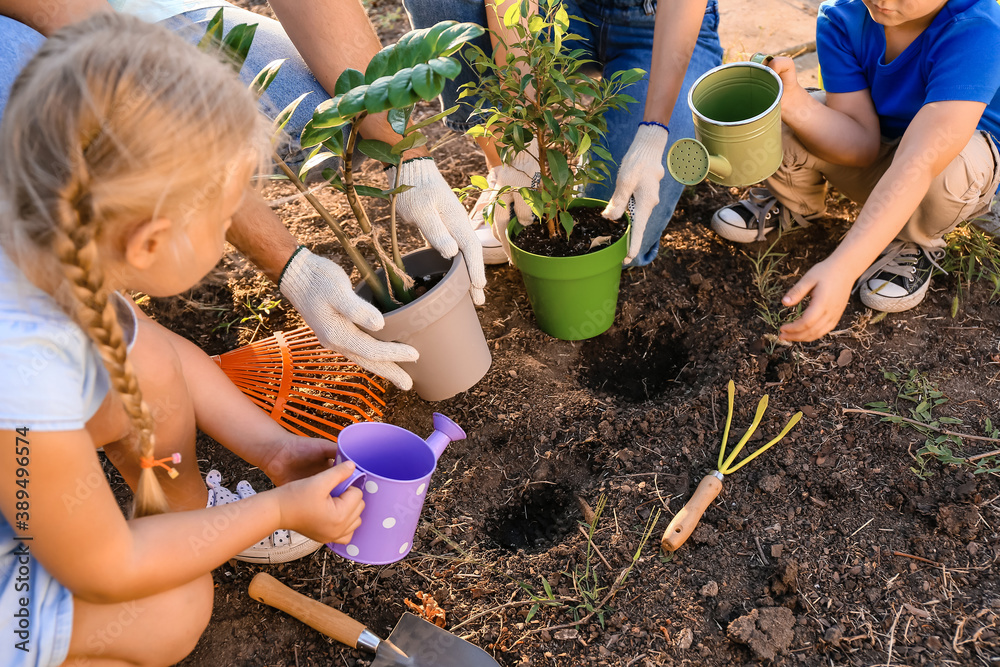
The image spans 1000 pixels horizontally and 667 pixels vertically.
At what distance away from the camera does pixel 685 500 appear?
4.53ft

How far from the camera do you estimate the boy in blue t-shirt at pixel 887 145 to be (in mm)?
1375

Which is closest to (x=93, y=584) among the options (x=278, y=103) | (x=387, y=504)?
(x=387, y=504)

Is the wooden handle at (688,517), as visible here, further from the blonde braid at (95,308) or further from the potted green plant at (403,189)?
the blonde braid at (95,308)

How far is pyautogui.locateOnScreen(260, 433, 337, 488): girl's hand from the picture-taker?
4.19 ft

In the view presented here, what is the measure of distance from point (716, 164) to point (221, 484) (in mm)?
1287

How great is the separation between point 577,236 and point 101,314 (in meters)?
1.10

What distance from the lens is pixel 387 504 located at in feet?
3.57

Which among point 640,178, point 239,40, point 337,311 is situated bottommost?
point 640,178

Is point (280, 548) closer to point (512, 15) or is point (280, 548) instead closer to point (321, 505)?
point (321, 505)

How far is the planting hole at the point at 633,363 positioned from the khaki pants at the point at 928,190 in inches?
21.0

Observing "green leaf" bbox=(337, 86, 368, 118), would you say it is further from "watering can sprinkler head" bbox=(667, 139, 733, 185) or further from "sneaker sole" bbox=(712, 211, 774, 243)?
"sneaker sole" bbox=(712, 211, 774, 243)

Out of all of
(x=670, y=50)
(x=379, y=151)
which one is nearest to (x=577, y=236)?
(x=670, y=50)

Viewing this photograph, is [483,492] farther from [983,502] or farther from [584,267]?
[983,502]

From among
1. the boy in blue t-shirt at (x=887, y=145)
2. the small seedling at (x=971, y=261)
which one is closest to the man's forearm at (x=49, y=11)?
the boy in blue t-shirt at (x=887, y=145)
